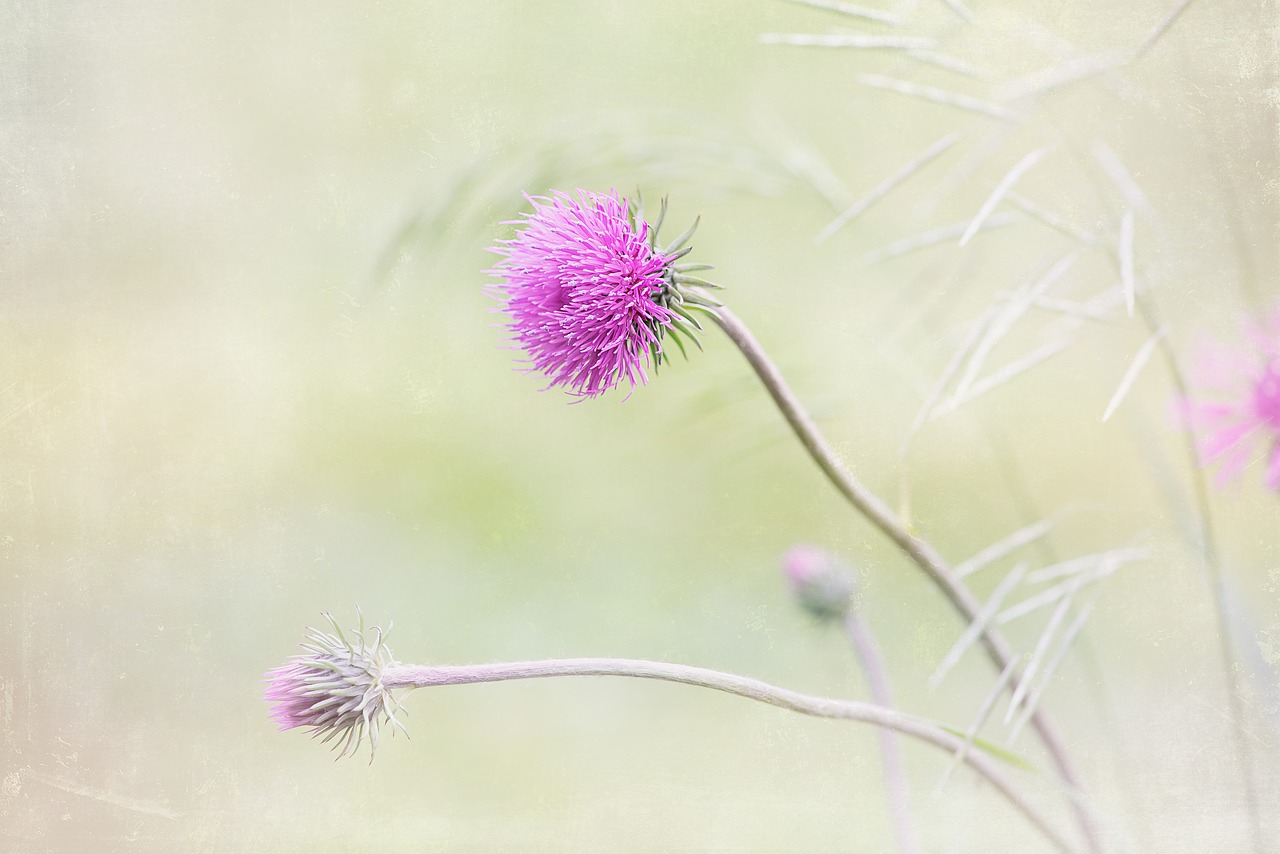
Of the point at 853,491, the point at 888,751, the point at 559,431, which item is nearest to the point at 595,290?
the point at 853,491

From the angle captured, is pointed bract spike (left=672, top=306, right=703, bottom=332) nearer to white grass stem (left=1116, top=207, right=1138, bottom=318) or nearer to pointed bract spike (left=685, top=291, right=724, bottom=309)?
pointed bract spike (left=685, top=291, right=724, bottom=309)

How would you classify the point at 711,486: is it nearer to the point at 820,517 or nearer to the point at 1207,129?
the point at 820,517

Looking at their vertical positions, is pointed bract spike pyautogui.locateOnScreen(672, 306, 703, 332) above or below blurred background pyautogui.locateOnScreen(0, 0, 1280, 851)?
below

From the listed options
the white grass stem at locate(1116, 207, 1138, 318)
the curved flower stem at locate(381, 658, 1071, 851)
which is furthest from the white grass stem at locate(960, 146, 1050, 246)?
the curved flower stem at locate(381, 658, 1071, 851)

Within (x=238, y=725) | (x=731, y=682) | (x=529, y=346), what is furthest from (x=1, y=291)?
(x=731, y=682)

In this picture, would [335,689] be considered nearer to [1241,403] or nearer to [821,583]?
[821,583]
